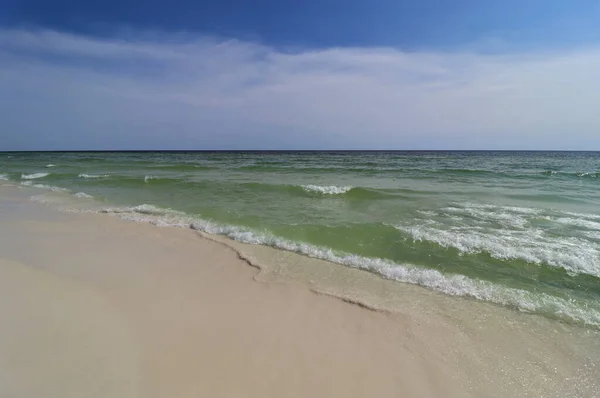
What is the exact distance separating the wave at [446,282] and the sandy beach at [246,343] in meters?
0.26

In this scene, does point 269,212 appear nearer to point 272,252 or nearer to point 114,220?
point 272,252

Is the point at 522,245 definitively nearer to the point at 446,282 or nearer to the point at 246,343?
the point at 446,282

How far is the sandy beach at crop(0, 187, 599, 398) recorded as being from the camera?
2.60 meters

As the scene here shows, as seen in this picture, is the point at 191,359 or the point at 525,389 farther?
the point at 191,359

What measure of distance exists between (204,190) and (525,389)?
1239 centimetres

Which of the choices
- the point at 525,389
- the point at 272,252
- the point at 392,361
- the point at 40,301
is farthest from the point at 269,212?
the point at 525,389

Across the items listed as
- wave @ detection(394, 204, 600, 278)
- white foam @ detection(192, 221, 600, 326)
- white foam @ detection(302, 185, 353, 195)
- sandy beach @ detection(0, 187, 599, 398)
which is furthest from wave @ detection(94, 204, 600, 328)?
white foam @ detection(302, 185, 353, 195)

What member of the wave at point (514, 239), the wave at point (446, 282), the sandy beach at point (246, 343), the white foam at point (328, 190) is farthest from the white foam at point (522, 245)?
the white foam at point (328, 190)

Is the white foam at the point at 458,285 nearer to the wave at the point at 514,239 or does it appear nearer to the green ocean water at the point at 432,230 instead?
the green ocean water at the point at 432,230

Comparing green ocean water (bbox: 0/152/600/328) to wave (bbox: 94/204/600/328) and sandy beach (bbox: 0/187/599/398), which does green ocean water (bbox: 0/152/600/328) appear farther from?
sandy beach (bbox: 0/187/599/398)

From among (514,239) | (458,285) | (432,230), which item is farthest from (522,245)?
(458,285)

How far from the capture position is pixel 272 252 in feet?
19.5

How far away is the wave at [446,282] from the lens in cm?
391

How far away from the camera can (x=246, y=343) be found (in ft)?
10.3
